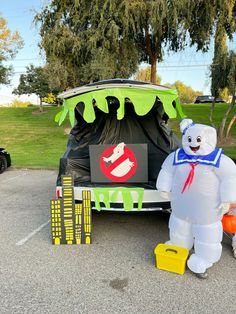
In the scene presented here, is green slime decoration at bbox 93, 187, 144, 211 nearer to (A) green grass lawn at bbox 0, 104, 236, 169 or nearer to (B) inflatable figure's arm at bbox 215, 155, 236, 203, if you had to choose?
(B) inflatable figure's arm at bbox 215, 155, 236, 203

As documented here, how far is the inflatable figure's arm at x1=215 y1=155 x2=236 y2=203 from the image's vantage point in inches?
112

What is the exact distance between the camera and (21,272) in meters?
3.10

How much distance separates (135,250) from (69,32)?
43.6 ft

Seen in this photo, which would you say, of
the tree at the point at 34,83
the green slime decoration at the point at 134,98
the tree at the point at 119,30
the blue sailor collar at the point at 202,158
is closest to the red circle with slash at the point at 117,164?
the green slime decoration at the point at 134,98

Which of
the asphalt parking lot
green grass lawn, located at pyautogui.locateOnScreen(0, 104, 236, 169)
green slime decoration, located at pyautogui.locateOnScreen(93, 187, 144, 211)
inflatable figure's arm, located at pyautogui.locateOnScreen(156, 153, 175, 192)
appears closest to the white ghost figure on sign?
green slime decoration, located at pyautogui.locateOnScreen(93, 187, 144, 211)

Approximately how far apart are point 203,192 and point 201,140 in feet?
1.77

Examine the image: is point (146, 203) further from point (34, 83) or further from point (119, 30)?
point (34, 83)

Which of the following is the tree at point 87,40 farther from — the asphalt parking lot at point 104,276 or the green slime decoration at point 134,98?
the asphalt parking lot at point 104,276

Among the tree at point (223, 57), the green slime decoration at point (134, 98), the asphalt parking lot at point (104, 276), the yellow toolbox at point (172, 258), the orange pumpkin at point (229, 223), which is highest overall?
the tree at point (223, 57)

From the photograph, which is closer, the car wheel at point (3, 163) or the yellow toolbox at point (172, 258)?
the yellow toolbox at point (172, 258)

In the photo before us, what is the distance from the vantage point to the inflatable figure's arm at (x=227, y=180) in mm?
2850

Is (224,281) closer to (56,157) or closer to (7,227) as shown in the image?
(7,227)

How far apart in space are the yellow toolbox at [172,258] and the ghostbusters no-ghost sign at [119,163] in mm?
1363

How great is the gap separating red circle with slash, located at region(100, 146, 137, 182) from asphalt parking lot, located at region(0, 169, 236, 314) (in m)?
0.78
